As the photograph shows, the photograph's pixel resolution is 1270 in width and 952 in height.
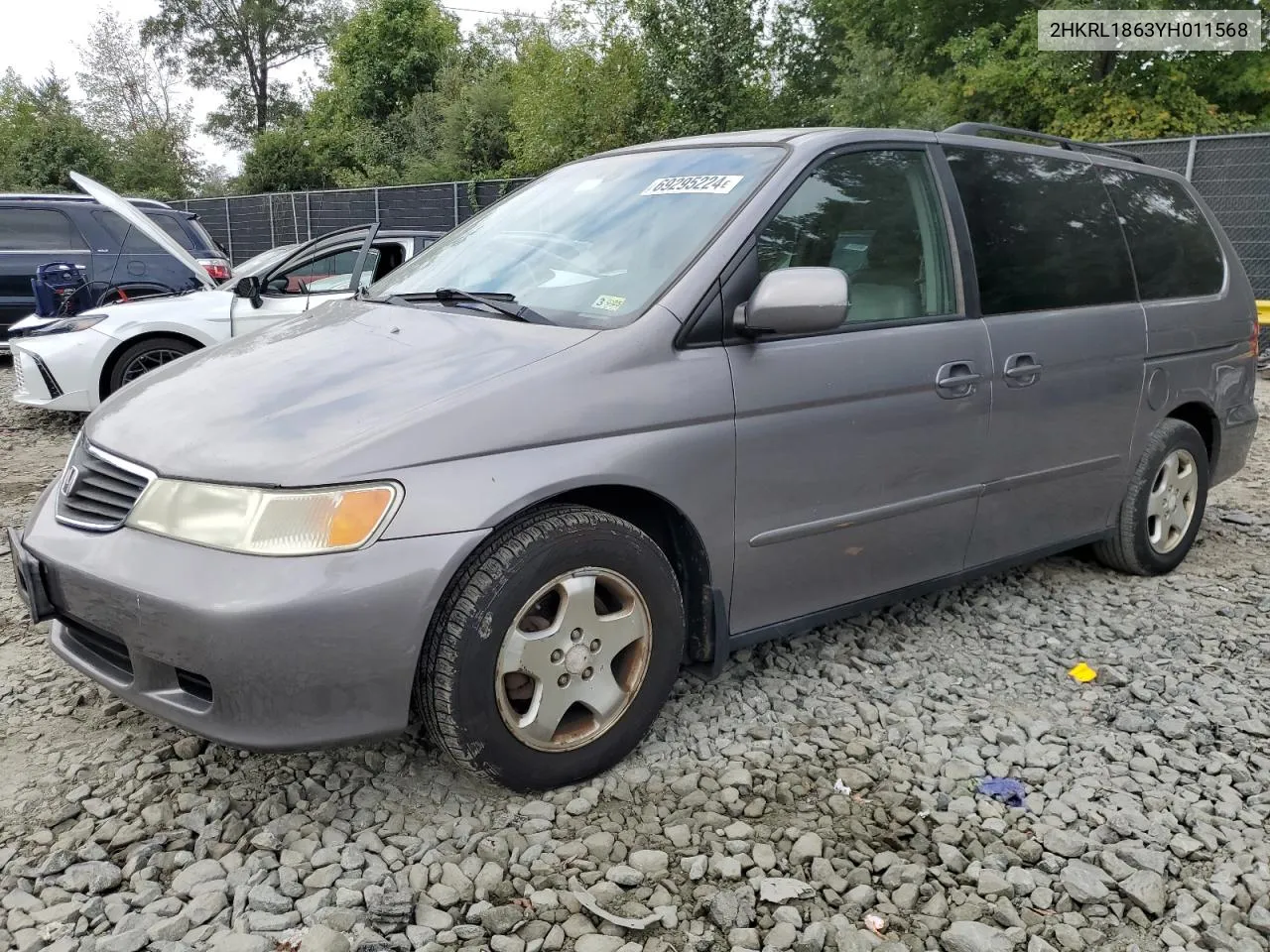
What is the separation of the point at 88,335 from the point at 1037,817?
6.74 m

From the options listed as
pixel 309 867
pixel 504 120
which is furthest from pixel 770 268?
pixel 504 120

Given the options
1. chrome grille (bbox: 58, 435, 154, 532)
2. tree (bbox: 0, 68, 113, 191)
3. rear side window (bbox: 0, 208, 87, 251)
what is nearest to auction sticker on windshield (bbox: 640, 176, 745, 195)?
chrome grille (bbox: 58, 435, 154, 532)

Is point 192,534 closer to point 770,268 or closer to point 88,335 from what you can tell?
point 770,268

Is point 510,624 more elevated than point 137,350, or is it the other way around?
point 137,350

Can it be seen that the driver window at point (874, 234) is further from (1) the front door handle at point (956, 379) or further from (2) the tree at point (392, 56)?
(2) the tree at point (392, 56)

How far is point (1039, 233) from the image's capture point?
12.1 feet

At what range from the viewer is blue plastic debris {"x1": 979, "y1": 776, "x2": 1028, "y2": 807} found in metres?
2.70

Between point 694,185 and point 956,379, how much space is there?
3.40 feet

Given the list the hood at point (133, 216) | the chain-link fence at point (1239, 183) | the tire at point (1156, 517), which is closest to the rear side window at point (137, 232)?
the hood at point (133, 216)

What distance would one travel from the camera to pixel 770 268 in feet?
9.73

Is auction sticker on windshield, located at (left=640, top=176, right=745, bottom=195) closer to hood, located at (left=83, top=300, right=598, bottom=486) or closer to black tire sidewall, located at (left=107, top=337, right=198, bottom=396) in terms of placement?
hood, located at (left=83, top=300, right=598, bottom=486)

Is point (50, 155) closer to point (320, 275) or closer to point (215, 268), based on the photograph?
point (215, 268)

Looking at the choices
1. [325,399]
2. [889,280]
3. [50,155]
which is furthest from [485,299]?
[50,155]

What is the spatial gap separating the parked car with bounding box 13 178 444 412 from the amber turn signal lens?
480 centimetres
